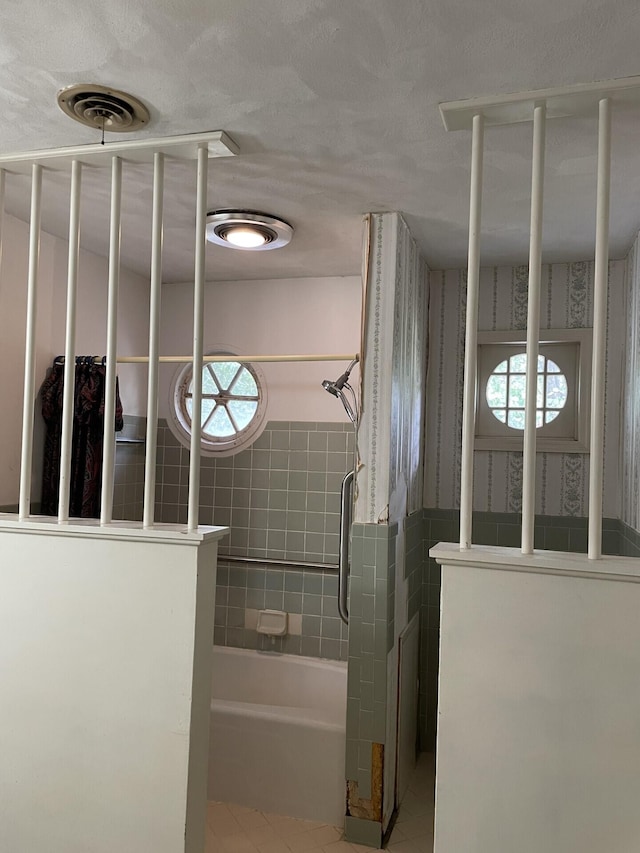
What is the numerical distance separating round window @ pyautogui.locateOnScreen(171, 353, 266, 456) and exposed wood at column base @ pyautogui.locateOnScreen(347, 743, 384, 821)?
1794 millimetres

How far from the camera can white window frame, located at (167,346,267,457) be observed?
12.6 feet

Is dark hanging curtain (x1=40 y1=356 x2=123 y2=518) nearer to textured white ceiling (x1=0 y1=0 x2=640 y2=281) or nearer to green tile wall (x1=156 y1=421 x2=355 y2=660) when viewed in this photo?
textured white ceiling (x1=0 y1=0 x2=640 y2=281)

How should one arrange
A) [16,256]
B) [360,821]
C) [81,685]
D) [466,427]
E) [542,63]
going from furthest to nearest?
[16,256], [360,821], [81,685], [466,427], [542,63]

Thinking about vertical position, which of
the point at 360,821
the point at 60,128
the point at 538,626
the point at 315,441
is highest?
the point at 60,128

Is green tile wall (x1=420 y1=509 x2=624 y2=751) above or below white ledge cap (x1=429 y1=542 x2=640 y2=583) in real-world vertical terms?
below

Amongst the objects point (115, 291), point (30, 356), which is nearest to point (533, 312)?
point (115, 291)

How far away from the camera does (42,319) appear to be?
307 centimetres

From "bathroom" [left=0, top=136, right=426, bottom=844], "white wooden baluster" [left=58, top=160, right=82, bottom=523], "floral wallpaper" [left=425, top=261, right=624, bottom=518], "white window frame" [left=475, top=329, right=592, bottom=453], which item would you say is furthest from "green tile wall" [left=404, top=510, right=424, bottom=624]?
"white wooden baluster" [left=58, top=160, right=82, bottom=523]

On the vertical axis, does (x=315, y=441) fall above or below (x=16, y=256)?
below

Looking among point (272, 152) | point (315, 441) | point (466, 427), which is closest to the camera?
point (466, 427)

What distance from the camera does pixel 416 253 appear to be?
3.16 meters

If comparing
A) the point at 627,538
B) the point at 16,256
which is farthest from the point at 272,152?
the point at 627,538

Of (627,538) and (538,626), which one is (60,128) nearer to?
(538,626)

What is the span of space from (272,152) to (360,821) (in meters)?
2.51
